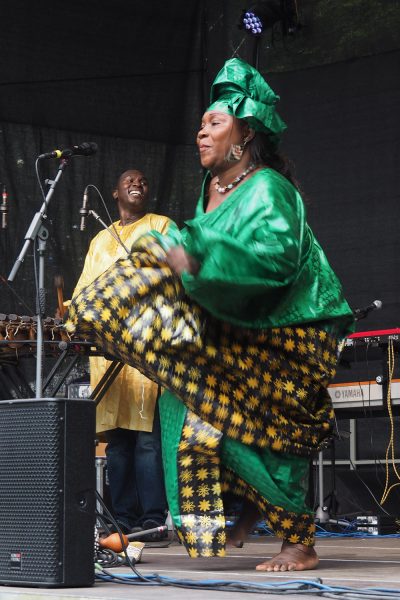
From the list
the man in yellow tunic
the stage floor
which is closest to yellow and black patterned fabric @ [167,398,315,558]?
the stage floor

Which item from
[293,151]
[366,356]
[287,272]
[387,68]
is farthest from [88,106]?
[287,272]

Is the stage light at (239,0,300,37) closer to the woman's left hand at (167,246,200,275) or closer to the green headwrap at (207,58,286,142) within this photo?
the green headwrap at (207,58,286,142)

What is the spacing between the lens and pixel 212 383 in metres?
3.36

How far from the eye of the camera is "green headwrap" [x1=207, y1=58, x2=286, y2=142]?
3.56 m

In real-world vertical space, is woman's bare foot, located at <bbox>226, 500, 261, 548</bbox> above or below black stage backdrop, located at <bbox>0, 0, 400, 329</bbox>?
below

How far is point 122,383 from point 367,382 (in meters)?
1.63

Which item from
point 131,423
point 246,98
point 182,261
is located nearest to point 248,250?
point 182,261

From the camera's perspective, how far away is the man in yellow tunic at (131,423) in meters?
5.30

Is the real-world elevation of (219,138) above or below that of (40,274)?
above

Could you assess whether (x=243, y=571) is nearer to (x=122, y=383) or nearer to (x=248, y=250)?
(x=248, y=250)

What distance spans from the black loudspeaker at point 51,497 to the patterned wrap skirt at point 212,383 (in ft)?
1.62

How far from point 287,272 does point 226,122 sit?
0.66 metres

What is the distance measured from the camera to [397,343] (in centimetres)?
611

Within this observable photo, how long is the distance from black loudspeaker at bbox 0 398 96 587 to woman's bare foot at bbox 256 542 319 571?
777 millimetres
